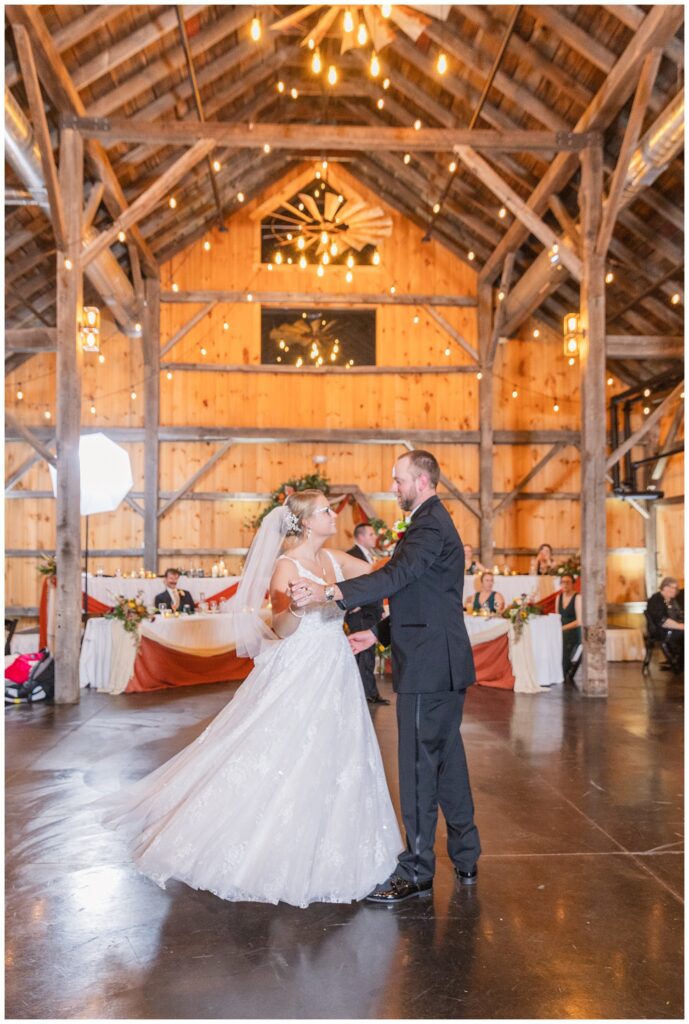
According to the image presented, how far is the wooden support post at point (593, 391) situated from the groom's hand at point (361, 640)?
4.91m

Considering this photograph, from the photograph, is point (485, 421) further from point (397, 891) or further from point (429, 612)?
point (397, 891)

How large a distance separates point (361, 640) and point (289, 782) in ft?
2.08

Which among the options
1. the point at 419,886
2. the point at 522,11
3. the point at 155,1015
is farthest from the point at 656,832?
the point at 522,11

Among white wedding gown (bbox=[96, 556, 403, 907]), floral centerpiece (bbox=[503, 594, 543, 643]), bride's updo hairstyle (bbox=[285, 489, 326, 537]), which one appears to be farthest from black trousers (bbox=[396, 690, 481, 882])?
floral centerpiece (bbox=[503, 594, 543, 643])

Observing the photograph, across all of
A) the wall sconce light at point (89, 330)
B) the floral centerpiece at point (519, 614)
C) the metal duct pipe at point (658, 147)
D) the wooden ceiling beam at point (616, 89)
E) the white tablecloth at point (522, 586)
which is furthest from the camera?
the white tablecloth at point (522, 586)

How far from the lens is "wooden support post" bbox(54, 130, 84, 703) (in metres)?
7.51

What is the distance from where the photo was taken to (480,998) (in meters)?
2.49

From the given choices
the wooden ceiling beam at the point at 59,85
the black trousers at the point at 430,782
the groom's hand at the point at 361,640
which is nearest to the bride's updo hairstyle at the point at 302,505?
the groom's hand at the point at 361,640

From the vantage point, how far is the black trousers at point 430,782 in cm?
325

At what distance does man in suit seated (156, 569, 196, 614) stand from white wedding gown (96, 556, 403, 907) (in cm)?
546

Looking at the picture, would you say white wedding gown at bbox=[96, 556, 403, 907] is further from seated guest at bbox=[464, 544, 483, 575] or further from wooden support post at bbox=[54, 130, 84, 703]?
seated guest at bbox=[464, 544, 483, 575]

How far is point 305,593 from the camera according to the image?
3.22 meters

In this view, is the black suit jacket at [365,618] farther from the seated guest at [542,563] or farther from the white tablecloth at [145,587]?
the seated guest at [542,563]

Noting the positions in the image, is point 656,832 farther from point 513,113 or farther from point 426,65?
point 426,65
